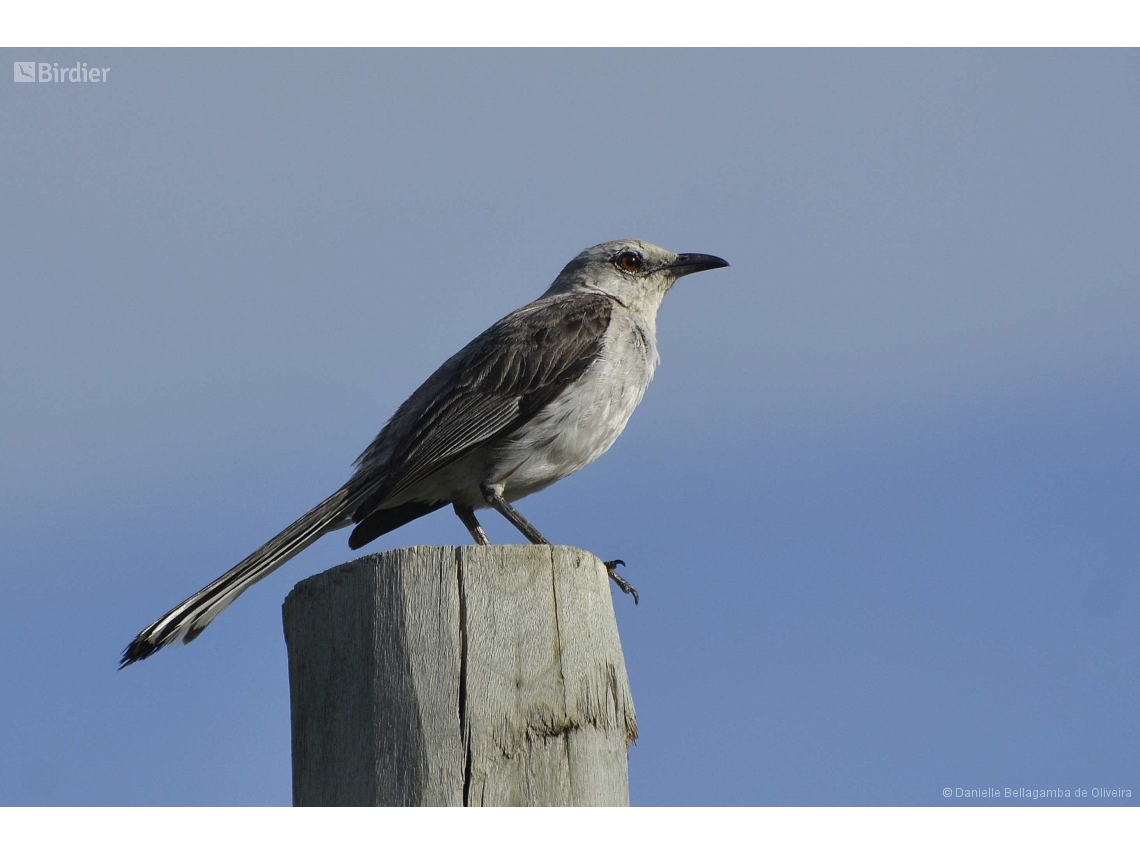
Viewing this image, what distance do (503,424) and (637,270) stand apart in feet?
7.64

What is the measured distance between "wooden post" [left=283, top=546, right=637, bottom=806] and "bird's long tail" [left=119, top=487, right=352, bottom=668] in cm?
144

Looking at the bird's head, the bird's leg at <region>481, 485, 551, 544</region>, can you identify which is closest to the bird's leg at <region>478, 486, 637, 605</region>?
the bird's leg at <region>481, 485, 551, 544</region>

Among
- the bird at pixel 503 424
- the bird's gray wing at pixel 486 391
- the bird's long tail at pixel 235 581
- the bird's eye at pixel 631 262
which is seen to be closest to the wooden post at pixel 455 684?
the bird's long tail at pixel 235 581

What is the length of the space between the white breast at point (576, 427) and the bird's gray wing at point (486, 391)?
2.8 inches

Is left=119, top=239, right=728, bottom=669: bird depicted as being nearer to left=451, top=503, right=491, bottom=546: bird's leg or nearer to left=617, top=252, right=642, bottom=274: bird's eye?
left=451, top=503, right=491, bottom=546: bird's leg

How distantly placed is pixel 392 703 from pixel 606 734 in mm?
682

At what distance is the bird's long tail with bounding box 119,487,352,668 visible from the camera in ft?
16.8

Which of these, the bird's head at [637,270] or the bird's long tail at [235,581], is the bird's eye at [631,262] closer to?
the bird's head at [637,270]

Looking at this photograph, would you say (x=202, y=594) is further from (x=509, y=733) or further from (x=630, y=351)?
(x=630, y=351)

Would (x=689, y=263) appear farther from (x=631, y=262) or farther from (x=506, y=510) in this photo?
(x=506, y=510)

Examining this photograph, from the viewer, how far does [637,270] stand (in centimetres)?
863

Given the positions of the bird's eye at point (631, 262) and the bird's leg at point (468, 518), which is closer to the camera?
the bird's leg at point (468, 518)

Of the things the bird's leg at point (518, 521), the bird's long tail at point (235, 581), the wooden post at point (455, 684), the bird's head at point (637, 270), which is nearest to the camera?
the wooden post at point (455, 684)

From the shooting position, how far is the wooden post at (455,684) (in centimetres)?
357
